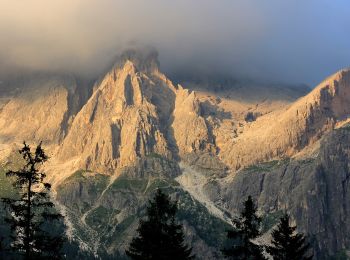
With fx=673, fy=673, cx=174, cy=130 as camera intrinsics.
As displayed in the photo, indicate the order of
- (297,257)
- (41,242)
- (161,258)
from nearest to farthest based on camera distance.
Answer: (41,242), (161,258), (297,257)

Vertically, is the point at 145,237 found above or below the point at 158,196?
below

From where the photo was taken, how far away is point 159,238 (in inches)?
2736

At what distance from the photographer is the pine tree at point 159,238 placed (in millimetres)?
68375

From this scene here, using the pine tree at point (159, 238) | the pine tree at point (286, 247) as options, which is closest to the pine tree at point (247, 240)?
the pine tree at point (286, 247)

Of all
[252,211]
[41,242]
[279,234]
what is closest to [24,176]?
[41,242]

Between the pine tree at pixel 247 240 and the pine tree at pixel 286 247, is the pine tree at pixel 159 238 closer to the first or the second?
the pine tree at pixel 247 240

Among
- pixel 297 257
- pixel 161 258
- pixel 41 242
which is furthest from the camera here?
pixel 297 257

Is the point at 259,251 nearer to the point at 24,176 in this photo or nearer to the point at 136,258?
the point at 136,258

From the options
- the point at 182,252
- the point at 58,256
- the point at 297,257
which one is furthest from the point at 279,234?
the point at 58,256

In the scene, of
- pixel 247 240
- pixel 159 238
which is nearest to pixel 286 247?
pixel 247 240

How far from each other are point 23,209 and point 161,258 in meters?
16.2

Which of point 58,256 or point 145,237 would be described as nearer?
point 58,256

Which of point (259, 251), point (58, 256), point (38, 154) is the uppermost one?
point (38, 154)

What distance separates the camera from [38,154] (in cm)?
6084
